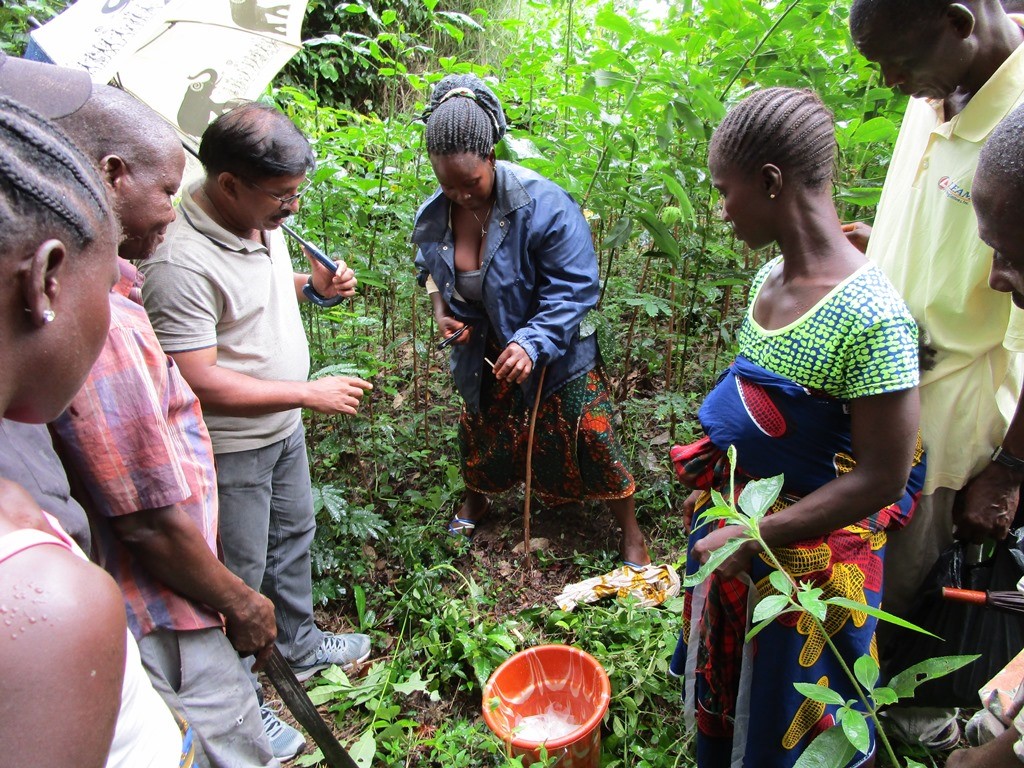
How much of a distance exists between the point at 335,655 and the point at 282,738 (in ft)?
1.25

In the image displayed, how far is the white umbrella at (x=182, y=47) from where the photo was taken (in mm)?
1862

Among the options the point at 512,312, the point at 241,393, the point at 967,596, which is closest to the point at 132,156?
the point at 241,393

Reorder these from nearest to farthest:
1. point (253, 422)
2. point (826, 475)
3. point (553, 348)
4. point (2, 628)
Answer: point (2, 628) → point (826, 475) → point (253, 422) → point (553, 348)

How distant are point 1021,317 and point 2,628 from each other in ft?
6.37

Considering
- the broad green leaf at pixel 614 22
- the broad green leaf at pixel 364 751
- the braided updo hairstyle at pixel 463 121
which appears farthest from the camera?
the braided updo hairstyle at pixel 463 121

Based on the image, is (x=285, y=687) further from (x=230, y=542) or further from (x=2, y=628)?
(x=2, y=628)

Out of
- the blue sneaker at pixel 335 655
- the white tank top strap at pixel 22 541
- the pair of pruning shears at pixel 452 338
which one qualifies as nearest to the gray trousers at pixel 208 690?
the white tank top strap at pixel 22 541

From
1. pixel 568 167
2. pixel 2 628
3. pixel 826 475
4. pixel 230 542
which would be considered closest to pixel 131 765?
pixel 2 628

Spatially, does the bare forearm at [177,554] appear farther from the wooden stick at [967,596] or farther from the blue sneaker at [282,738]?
the wooden stick at [967,596]

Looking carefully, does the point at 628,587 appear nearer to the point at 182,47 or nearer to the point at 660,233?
the point at 660,233

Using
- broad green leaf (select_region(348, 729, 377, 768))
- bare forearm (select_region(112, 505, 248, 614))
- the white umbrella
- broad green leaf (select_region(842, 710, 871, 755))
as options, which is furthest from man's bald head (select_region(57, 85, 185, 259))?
broad green leaf (select_region(842, 710, 871, 755))

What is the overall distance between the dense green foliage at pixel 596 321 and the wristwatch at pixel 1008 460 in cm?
111

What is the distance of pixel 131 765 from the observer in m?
0.96

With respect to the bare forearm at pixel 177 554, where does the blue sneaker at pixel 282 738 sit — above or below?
below
